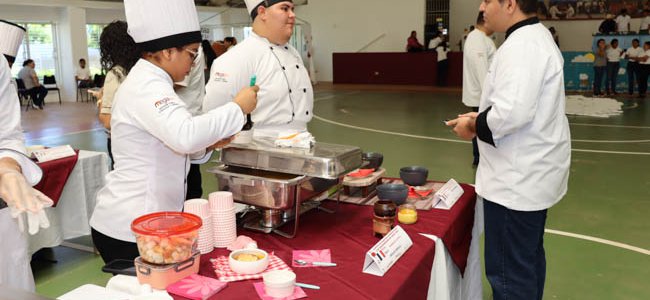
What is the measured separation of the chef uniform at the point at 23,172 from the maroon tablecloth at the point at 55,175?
1.25 meters

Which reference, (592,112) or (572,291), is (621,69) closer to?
(592,112)

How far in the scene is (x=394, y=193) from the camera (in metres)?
2.00

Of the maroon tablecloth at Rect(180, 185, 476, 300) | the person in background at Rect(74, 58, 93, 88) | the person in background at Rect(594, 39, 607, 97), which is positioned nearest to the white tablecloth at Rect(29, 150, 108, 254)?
the maroon tablecloth at Rect(180, 185, 476, 300)

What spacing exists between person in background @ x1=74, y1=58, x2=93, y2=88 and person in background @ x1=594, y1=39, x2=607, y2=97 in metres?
11.1

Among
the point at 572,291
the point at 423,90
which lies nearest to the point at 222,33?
the point at 423,90

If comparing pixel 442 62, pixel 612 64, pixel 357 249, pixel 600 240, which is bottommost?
pixel 600 240

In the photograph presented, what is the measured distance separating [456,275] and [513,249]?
27 centimetres

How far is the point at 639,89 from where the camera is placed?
1164 cm

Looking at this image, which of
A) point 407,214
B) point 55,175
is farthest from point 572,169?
point 55,175

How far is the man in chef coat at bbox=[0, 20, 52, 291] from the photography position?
0.99m

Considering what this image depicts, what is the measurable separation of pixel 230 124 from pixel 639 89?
1232 centimetres

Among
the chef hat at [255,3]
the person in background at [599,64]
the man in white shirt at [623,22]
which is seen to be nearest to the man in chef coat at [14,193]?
the chef hat at [255,3]

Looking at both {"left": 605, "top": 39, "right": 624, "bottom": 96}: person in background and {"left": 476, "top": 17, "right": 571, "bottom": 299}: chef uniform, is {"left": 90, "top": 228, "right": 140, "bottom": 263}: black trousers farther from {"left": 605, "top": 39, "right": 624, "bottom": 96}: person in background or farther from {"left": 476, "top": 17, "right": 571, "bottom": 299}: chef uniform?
{"left": 605, "top": 39, "right": 624, "bottom": 96}: person in background

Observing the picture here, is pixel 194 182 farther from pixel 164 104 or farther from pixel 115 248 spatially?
pixel 164 104
